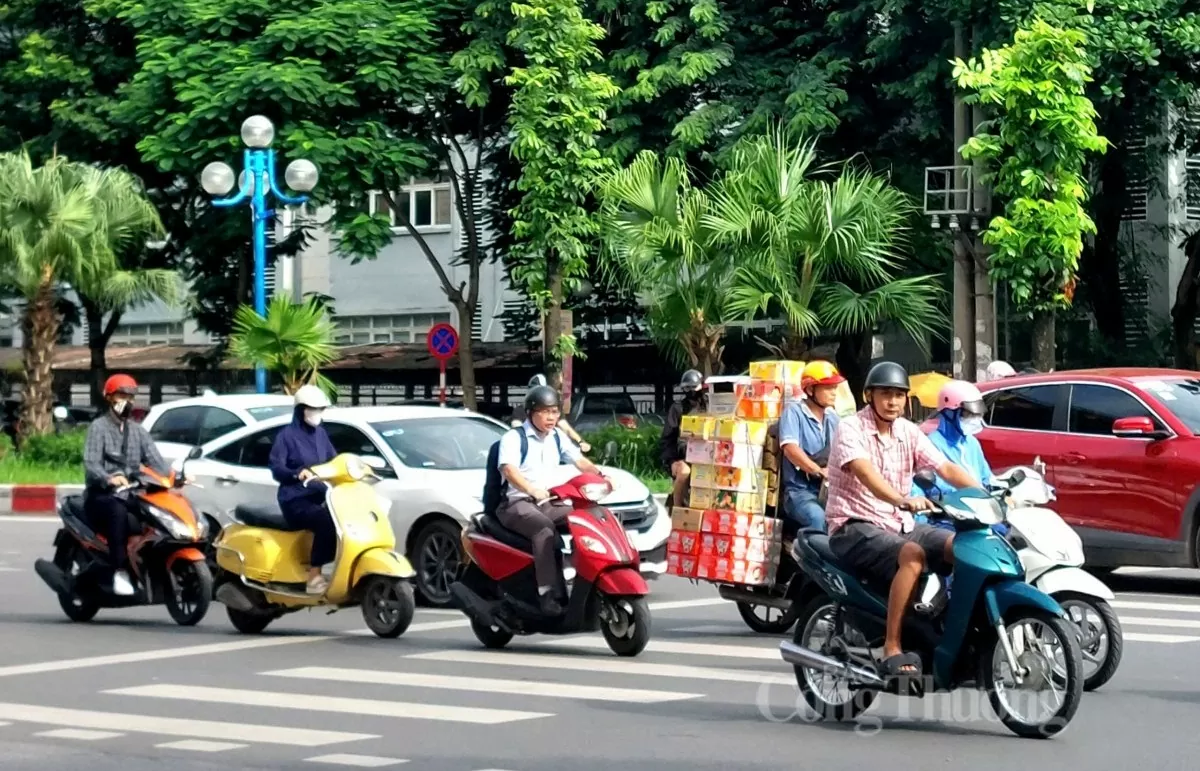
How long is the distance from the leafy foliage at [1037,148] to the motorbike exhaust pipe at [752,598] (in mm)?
10251

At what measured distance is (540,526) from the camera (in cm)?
1179

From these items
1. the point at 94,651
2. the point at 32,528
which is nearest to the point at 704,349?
the point at 32,528

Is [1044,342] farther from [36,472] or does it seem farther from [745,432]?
[36,472]

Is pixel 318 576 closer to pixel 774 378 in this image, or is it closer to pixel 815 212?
pixel 774 378

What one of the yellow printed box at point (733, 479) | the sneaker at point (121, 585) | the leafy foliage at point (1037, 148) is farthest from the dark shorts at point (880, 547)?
the leafy foliage at point (1037, 148)

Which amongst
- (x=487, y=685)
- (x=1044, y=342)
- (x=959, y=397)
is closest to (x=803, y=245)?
(x=1044, y=342)

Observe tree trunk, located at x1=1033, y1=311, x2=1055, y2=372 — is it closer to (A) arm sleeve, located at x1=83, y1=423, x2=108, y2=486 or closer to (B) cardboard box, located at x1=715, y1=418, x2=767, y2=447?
(B) cardboard box, located at x1=715, y1=418, x2=767, y2=447

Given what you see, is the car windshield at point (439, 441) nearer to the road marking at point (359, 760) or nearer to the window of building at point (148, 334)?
the road marking at point (359, 760)

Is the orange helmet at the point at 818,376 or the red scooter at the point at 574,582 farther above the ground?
the orange helmet at the point at 818,376

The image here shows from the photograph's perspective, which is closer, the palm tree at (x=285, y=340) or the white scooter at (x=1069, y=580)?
the white scooter at (x=1069, y=580)

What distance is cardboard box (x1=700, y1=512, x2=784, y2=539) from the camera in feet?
41.3

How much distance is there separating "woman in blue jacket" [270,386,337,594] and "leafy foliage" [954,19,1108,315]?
35.7 feet

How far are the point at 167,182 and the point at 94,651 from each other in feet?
82.9

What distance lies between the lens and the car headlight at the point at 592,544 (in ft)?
37.5
